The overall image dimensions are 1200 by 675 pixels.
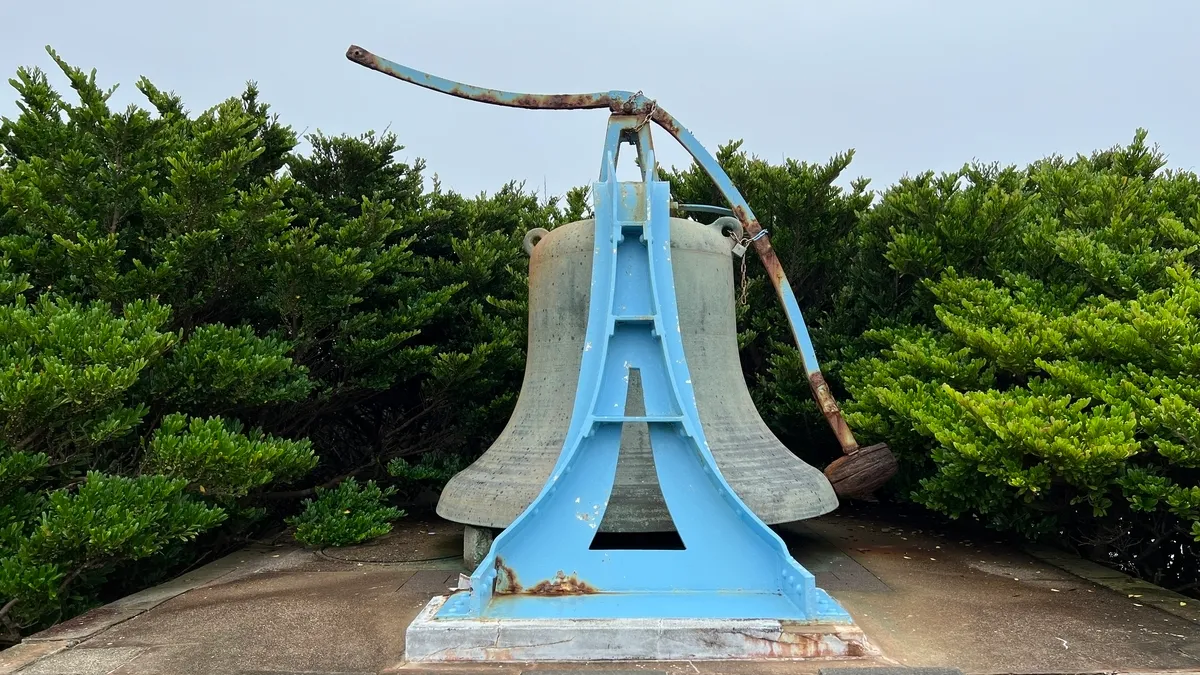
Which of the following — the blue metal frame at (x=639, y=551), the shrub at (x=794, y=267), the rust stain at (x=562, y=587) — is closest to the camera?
the blue metal frame at (x=639, y=551)

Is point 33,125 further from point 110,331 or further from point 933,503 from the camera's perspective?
point 933,503

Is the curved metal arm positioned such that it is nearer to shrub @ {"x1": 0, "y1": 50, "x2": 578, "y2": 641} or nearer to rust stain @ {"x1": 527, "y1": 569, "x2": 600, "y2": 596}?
shrub @ {"x1": 0, "y1": 50, "x2": 578, "y2": 641}

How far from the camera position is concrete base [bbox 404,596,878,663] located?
2992mm

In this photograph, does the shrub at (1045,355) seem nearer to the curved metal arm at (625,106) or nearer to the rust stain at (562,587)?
the curved metal arm at (625,106)

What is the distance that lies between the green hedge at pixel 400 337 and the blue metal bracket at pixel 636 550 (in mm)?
1853

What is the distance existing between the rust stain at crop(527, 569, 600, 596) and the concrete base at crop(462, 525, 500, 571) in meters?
1.03

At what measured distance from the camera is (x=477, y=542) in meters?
4.34

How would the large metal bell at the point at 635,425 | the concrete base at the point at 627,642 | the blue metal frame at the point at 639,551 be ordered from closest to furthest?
the concrete base at the point at 627,642
the blue metal frame at the point at 639,551
the large metal bell at the point at 635,425

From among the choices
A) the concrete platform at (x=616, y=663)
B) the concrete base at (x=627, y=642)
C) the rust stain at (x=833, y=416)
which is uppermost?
the rust stain at (x=833, y=416)

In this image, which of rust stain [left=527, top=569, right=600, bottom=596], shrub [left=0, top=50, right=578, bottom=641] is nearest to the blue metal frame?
rust stain [left=527, top=569, right=600, bottom=596]

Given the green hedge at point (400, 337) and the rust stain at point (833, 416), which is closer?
the green hedge at point (400, 337)

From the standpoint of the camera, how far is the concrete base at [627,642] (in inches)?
118

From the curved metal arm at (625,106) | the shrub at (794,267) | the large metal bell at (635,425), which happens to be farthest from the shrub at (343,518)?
the shrub at (794,267)

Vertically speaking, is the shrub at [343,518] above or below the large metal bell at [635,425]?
below
